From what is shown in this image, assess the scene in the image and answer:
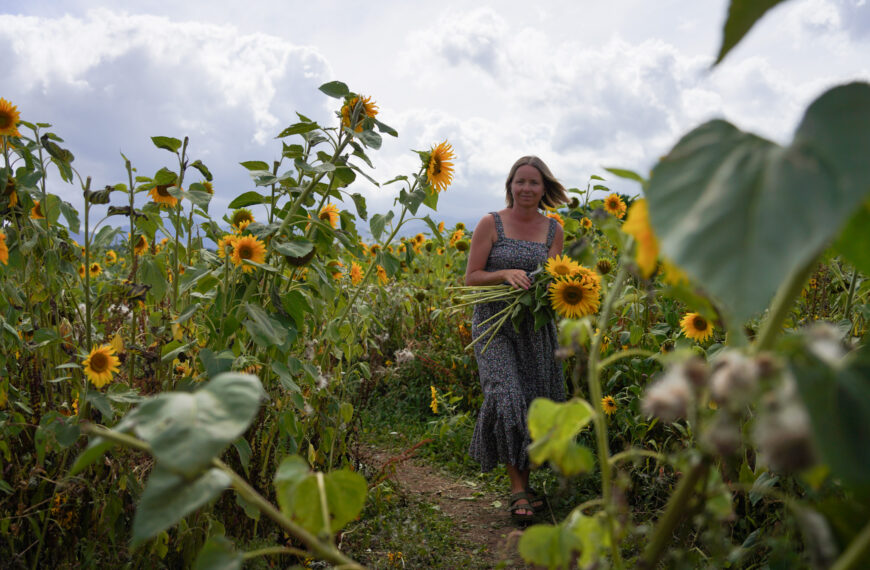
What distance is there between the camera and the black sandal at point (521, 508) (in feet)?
10.5

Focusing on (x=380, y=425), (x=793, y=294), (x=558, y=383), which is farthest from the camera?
(x=380, y=425)

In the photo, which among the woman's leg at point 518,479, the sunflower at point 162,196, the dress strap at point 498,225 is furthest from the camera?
the dress strap at point 498,225

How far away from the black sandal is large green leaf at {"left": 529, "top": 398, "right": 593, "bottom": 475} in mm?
2749

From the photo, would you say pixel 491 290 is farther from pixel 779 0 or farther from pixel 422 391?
pixel 779 0

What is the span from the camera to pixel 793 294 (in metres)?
0.44

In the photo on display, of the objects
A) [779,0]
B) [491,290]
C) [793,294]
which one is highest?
[491,290]

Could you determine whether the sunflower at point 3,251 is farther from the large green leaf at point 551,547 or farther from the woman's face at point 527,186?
the woman's face at point 527,186

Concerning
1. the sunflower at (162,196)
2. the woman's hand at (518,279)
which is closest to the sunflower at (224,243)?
the sunflower at (162,196)

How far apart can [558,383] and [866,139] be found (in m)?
3.51

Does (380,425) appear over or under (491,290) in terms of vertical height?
under

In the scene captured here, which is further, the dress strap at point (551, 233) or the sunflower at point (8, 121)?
the dress strap at point (551, 233)

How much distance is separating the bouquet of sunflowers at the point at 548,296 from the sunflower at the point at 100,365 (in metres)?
1.75

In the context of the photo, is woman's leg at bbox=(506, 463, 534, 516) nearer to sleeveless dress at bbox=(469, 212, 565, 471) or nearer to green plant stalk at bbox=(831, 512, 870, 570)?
sleeveless dress at bbox=(469, 212, 565, 471)

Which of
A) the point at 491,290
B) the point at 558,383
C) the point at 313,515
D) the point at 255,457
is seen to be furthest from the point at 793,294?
the point at 558,383
